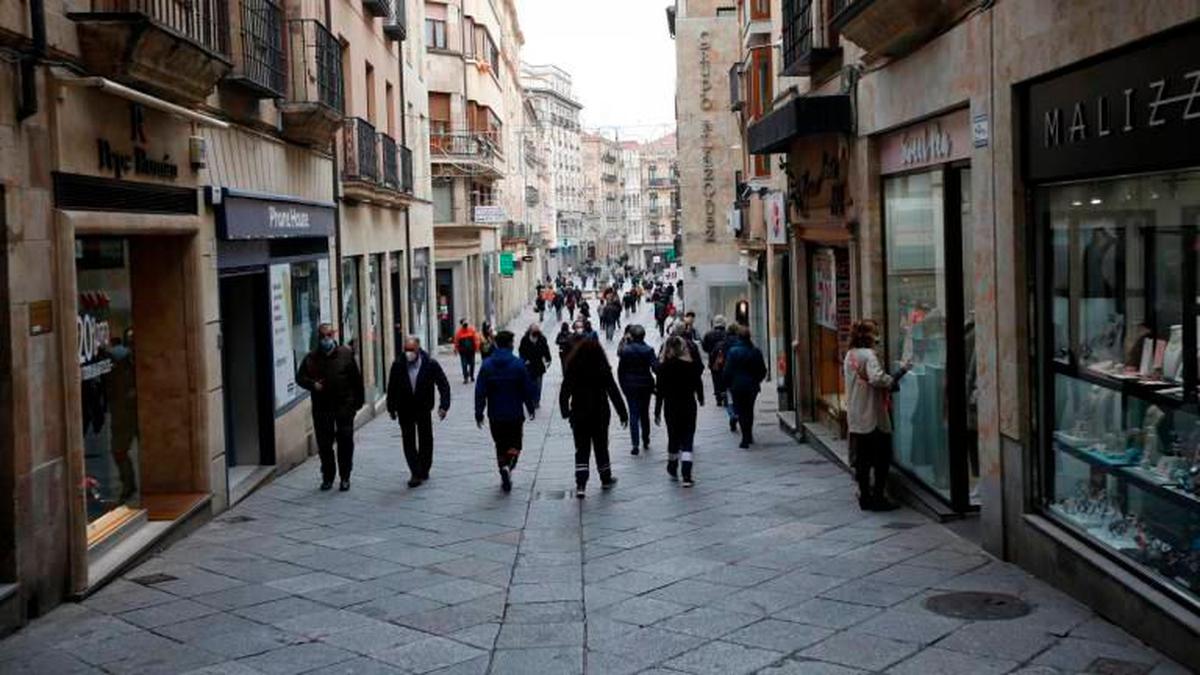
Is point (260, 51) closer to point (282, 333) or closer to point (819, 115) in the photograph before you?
point (282, 333)

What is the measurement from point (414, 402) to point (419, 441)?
431 mm

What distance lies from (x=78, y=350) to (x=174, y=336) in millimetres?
3053

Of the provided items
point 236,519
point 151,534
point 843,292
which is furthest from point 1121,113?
point 236,519

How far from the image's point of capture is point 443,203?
45.0 metres

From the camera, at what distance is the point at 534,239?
265ft

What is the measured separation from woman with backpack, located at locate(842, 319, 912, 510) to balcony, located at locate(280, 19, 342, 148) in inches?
310

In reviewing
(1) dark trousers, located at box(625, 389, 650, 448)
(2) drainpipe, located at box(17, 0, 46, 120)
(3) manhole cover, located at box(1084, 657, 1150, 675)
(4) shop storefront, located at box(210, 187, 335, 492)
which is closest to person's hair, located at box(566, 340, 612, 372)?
(1) dark trousers, located at box(625, 389, 650, 448)

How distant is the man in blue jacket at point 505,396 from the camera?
548 inches

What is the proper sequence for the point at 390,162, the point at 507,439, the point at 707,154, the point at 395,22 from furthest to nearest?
the point at 707,154 → the point at 395,22 → the point at 390,162 → the point at 507,439

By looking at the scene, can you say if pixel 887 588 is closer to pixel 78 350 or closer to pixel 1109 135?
pixel 1109 135

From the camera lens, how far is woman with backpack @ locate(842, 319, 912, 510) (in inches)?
460

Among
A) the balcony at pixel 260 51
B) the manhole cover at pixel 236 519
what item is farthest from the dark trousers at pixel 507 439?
the balcony at pixel 260 51

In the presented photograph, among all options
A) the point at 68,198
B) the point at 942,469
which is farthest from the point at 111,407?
the point at 942,469

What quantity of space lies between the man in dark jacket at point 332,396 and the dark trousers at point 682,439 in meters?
3.27
